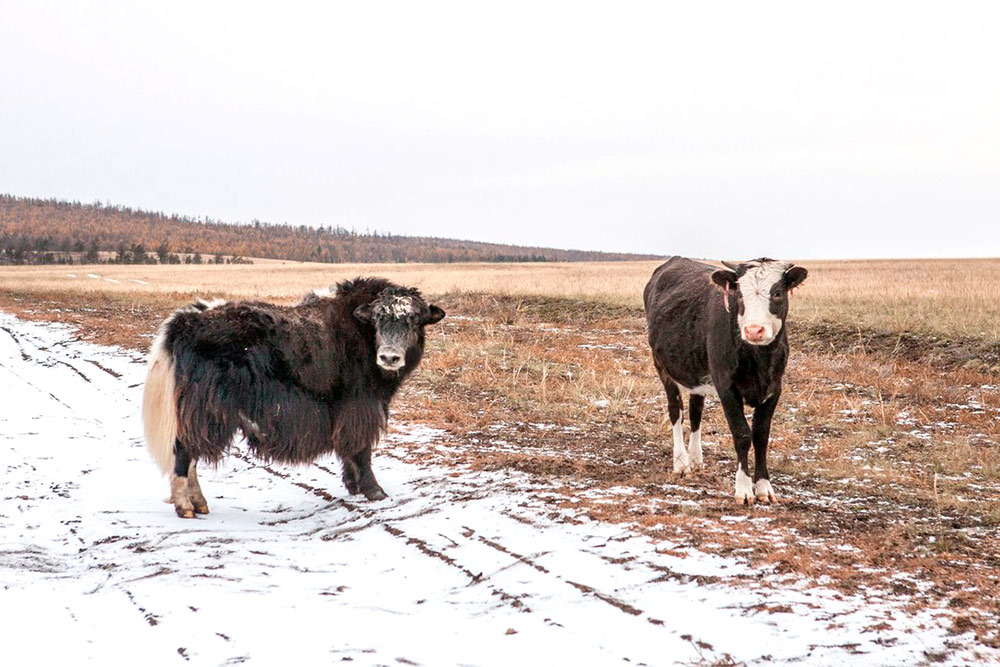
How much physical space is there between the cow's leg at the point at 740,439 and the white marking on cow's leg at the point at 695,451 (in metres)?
1.23

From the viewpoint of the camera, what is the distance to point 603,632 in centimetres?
406

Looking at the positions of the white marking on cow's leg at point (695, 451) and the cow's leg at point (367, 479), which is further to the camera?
the white marking on cow's leg at point (695, 451)

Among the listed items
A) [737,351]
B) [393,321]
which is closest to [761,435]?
[737,351]

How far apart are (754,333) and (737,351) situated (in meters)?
0.66

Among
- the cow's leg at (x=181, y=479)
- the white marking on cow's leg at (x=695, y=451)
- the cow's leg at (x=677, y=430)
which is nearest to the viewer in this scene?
the cow's leg at (x=181, y=479)

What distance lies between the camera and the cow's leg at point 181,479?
661 cm

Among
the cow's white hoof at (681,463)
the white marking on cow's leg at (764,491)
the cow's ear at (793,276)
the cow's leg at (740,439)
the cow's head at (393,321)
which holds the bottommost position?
the cow's white hoof at (681,463)

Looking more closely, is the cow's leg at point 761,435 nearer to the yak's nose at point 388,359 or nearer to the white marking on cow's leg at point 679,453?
the white marking on cow's leg at point 679,453

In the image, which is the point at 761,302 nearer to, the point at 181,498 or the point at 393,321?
the point at 393,321

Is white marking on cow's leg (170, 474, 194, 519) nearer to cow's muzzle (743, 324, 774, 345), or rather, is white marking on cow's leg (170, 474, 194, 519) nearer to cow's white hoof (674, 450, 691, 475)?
cow's white hoof (674, 450, 691, 475)

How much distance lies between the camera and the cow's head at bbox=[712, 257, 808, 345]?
604 centimetres

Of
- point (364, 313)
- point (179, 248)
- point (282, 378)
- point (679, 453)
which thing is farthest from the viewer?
point (179, 248)

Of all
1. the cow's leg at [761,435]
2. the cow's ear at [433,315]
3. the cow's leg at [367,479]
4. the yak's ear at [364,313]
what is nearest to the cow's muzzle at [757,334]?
the cow's leg at [761,435]

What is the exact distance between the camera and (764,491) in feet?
21.0
